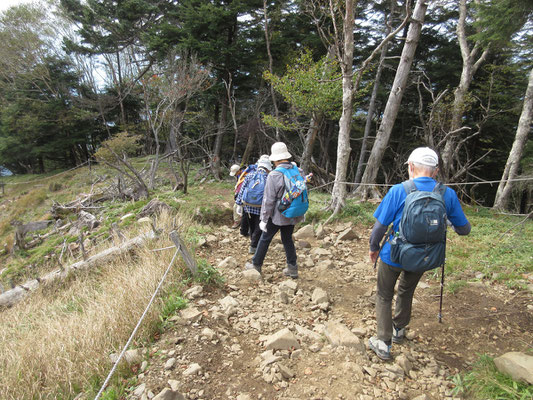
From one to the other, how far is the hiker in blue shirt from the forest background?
187cm

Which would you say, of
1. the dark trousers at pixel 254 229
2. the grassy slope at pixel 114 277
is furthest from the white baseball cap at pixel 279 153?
the grassy slope at pixel 114 277

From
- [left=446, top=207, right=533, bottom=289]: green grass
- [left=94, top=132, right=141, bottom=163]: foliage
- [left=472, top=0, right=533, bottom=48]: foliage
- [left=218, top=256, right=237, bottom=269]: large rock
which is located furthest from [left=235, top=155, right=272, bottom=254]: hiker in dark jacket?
[left=94, top=132, right=141, bottom=163]: foliage

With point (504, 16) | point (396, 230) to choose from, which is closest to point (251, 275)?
point (396, 230)

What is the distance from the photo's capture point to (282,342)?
99.6 inches

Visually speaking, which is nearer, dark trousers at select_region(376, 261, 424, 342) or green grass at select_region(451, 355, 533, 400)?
green grass at select_region(451, 355, 533, 400)

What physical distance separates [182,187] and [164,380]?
7.94 metres

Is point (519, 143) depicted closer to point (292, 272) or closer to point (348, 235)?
point (348, 235)

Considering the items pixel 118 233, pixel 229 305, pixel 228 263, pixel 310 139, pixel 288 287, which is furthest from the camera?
pixel 310 139

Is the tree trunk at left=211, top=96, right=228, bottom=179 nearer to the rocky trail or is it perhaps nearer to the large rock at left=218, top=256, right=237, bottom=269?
the large rock at left=218, top=256, right=237, bottom=269

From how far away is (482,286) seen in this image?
3.54 metres

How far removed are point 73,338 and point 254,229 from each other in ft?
9.07

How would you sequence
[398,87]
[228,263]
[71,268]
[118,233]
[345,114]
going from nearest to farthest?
1. [228,263]
2. [71,268]
3. [118,233]
4. [345,114]
5. [398,87]

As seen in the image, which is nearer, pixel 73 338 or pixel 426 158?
pixel 426 158

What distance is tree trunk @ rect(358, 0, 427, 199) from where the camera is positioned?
6.32 m
